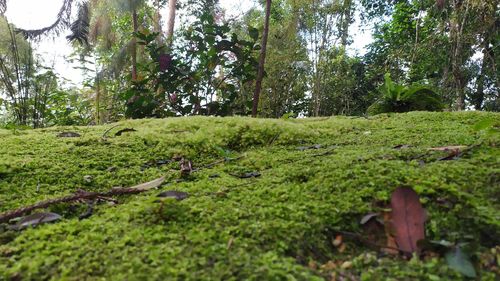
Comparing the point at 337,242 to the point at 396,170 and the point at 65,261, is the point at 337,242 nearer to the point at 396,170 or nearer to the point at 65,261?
the point at 396,170

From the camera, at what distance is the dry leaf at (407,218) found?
721 millimetres

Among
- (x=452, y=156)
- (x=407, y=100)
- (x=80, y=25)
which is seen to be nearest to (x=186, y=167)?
(x=452, y=156)

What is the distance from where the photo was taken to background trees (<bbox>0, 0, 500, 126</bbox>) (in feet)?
12.5

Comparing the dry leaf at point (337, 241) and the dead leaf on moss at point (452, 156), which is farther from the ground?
the dead leaf on moss at point (452, 156)

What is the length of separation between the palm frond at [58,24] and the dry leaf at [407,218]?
7.13 m

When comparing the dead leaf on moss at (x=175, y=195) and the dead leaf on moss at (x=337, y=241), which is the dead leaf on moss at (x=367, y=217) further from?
the dead leaf on moss at (x=175, y=195)

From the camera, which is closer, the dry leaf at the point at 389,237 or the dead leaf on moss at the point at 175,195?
the dry leaf at the point at 389,237

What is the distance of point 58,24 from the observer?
6516 mm

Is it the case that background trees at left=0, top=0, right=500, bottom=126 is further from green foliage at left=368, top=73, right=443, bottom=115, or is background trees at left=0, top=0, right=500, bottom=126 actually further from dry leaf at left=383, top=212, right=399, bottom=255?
dry leaf at left=383, top=212, right=399, bottom=255

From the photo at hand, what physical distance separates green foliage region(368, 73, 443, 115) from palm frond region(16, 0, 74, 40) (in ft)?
18.9

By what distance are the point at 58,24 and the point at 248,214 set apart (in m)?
7.16

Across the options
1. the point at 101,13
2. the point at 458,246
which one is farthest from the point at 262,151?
the point at 101,13

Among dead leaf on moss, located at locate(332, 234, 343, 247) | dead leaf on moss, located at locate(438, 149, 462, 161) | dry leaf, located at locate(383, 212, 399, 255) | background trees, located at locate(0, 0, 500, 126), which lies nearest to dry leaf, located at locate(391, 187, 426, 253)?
dry leaf, located at locate(383, 212, 399, 255)

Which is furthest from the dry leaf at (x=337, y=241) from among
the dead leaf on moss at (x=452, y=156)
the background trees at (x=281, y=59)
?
the background trees at (x=281, y=59)
